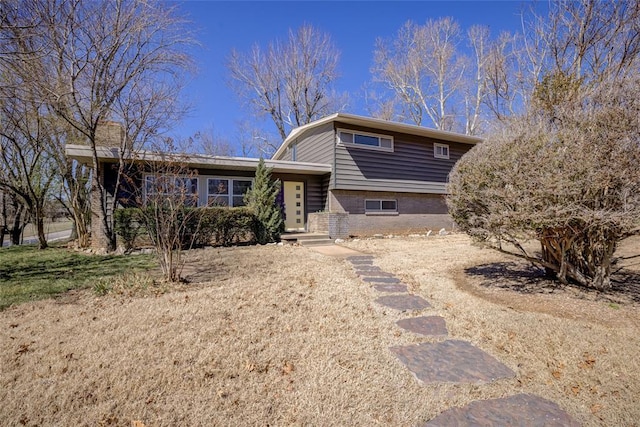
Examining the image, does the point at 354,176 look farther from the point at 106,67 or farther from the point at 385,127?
the point at 106,67

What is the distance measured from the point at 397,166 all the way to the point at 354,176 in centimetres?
217

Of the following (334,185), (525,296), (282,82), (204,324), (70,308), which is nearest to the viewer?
(204,324)

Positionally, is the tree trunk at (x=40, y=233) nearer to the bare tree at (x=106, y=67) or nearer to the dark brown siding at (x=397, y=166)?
the bare tree at (x=106, y=67)

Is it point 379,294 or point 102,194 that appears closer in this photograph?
point 379,294

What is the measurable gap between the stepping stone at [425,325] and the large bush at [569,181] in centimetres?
171

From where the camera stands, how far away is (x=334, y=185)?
35.6 ft

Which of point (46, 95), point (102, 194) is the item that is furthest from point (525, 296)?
point (46, 95)

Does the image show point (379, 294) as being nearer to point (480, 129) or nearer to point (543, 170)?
point (543, 170)

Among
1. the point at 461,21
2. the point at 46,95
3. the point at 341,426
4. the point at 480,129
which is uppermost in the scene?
the point at 461,21

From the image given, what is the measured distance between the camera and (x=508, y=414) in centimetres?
190

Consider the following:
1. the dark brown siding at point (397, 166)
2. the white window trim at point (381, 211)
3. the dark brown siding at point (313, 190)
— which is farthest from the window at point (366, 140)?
the white window trim at point (381, 211)

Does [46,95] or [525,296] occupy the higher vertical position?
[46,95]

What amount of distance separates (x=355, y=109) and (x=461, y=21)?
8458 mm

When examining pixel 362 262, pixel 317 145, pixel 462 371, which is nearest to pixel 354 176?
pixel 317 145
